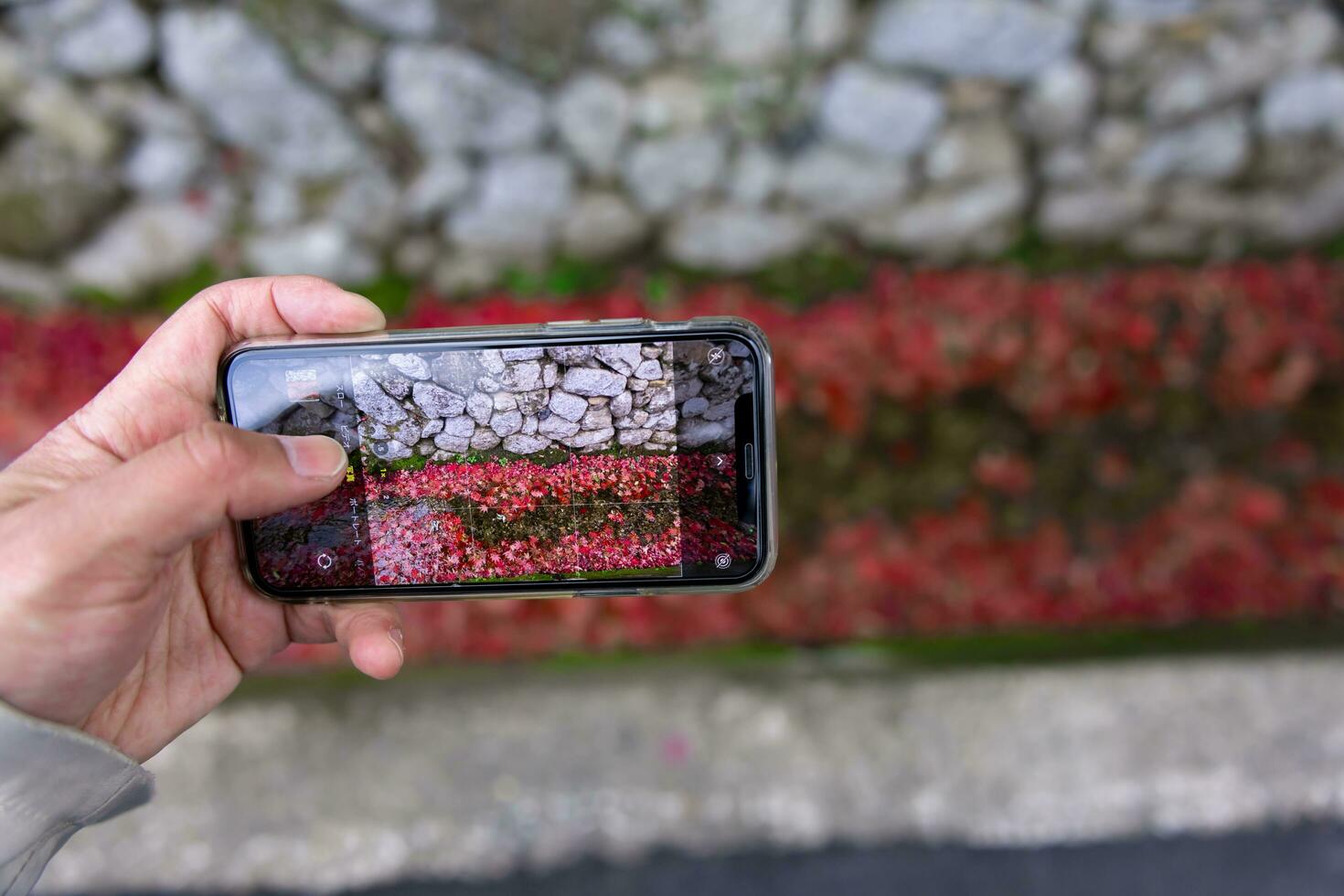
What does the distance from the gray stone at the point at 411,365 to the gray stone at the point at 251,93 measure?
1.25m

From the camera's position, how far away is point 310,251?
246cm

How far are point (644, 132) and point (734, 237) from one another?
405 mm

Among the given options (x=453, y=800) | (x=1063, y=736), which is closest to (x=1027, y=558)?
(x=1063, y=736)

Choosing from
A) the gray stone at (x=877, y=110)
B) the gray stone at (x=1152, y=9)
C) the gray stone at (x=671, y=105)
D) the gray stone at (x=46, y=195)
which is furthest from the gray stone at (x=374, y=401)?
the gray stone at (x=1152, y=9)

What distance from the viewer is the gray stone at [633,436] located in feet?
4.71

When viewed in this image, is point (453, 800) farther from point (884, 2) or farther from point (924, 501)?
point (884, 2)

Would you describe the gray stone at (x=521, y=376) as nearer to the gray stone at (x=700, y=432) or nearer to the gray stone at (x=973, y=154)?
the gray stone at (x=700, y=432)

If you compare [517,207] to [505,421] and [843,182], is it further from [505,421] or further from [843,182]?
[505,421]

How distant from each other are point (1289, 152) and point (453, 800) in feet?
10.1

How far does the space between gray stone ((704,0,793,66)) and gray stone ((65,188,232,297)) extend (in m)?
1.53

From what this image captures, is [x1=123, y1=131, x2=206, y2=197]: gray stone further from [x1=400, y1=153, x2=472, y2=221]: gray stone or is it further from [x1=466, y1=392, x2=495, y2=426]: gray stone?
[x1=466, y1=392, x2=495, y2=426]: gray stone

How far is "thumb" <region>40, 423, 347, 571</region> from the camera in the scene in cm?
113

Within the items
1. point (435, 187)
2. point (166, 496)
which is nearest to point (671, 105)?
point (435, 187)

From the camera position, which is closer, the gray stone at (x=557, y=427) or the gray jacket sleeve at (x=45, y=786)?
the gray jacket sleeve at (x=45, y=786)
